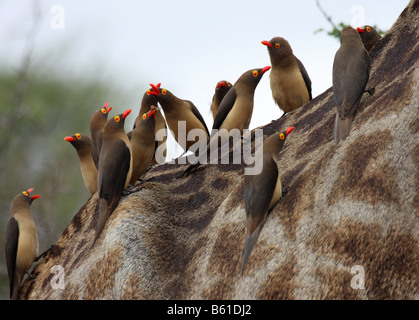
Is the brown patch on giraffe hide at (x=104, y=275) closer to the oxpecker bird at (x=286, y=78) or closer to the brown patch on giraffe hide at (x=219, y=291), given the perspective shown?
→ the brown patch on giraffe hide at (x=219, y=291)

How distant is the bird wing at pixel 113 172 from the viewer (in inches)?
400

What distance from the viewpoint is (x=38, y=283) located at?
1145 cm

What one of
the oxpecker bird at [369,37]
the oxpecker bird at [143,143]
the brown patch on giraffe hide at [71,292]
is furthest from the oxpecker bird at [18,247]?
the oxpecker bird at [369,37]

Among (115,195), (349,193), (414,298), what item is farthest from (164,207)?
(414,298)

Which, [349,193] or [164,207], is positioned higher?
[164,207]

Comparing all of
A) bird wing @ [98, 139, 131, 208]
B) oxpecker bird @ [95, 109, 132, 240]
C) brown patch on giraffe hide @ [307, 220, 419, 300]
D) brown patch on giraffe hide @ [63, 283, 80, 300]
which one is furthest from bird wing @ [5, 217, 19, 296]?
brown patch on giraffe hide @ [307, 220, 419, 300]

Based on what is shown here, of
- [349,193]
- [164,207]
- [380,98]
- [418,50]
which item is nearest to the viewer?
[349,193]

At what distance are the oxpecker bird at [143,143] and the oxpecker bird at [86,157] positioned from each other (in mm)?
1907

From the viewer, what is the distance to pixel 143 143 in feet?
36.5

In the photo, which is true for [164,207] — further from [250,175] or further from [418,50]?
[418,50]

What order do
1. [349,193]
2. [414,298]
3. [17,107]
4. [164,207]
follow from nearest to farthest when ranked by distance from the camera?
[414,298]
[349,193]
[164,207]
[17,107]

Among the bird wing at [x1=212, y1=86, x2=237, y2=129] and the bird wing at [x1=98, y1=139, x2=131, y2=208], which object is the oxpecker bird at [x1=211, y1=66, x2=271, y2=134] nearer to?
the bird wing at [x1=212, y1=86, x2=237, y2=129]

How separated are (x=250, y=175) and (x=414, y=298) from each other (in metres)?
2.60

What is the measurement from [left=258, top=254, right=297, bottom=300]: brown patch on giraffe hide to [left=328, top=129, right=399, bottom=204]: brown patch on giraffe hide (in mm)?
1022
